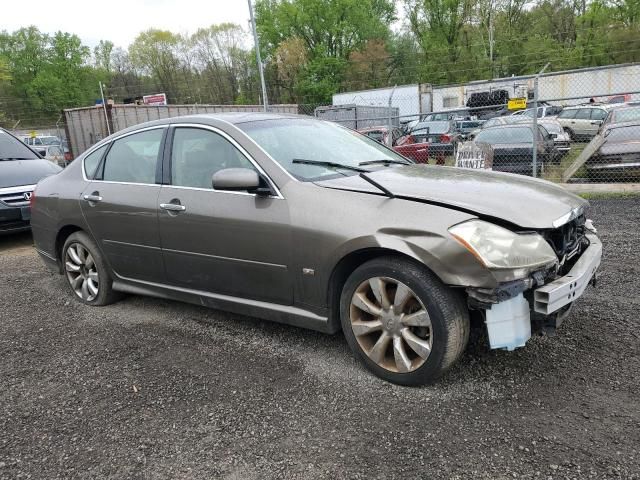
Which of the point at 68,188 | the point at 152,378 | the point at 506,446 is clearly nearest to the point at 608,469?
the point at 506,446

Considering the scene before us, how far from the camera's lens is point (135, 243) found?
4.03 m

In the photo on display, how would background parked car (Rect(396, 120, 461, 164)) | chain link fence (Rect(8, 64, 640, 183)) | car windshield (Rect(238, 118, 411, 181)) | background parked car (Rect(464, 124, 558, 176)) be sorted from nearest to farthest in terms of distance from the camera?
car windshield (Rect(238, 118, 411, 181)) < chain link fence (Rect(8, 64, 640, 183)) < background parked car (Rect(464, 124, 558, 176)) < background parked car (Rect(396, 120, 461, 164))

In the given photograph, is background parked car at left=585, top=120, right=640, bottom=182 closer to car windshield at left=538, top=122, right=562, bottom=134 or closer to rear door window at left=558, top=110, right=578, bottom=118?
car windshield at left=538, top=122, right=562, bottom=134

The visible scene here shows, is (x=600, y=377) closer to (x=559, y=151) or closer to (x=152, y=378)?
(x=152, y=378)

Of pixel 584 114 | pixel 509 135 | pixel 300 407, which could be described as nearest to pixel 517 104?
pixel 509 135

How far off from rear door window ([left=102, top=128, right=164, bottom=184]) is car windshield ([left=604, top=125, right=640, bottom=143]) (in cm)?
813

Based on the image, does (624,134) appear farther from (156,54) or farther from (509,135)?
(156,54)

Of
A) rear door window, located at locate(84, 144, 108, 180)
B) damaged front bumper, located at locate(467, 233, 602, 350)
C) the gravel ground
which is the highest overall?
rear door window, located at locate(84, 144, 108, 180)

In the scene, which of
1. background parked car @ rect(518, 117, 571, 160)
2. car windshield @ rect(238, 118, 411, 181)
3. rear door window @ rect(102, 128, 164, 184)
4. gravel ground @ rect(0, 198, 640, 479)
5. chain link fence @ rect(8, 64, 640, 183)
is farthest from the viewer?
background parked car @ rect(518, 117, 571, 160)

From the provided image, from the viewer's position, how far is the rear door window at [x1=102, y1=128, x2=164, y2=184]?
3.99 m

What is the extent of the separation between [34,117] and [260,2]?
28.5 m

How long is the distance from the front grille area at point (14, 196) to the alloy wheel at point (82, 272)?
3.12 metres

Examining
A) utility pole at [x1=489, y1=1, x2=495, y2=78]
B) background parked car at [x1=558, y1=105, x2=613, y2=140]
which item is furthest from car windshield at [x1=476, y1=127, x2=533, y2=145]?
utility pole at [x1=489, y1=1, x2=495, y2=78]

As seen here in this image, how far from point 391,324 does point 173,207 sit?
1.83 m
